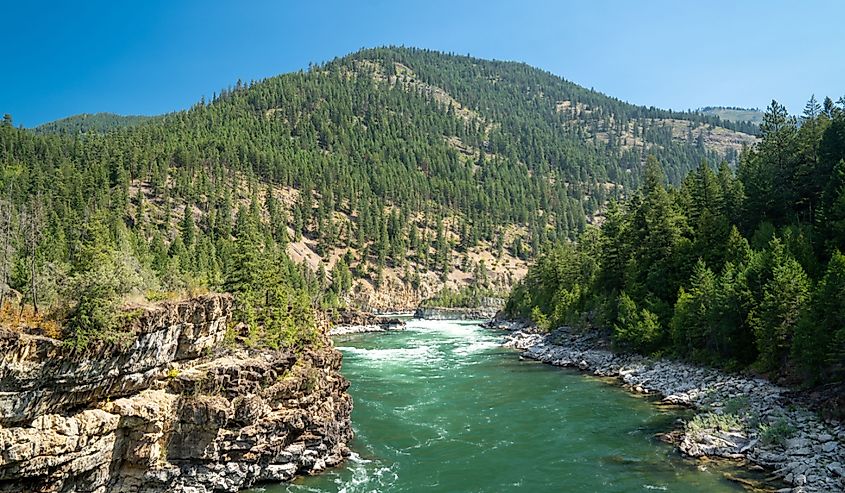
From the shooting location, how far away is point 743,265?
4544cm

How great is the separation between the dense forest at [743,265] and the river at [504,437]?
8940mm

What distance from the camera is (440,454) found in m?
30.1

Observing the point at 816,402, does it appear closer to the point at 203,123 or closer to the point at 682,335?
Result: the point at 682,335

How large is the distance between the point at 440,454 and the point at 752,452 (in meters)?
15.3

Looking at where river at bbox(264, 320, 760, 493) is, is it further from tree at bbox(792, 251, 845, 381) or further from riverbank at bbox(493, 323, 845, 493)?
tree at bbox(792, 251, 845, 381)

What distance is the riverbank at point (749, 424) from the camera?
2378cm

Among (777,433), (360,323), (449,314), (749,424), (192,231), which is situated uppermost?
(192,231)

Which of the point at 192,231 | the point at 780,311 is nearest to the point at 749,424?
the point at 780,311

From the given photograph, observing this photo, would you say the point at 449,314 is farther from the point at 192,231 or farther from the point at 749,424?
the point at 749,424

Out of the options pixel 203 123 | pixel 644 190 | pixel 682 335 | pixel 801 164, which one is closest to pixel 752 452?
pixel 682 335

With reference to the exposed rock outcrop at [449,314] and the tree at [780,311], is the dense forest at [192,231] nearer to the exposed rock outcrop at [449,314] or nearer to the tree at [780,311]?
the exposed rock outcrop at [449,314]

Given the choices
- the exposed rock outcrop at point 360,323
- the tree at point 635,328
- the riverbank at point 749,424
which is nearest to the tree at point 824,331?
the riverbank at point 749,424

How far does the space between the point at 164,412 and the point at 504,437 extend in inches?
751

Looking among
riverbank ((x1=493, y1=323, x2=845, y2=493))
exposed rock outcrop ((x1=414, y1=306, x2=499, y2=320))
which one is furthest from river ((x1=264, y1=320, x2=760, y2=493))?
exposed rock outcrop ((x1=414, y1=306, x2=499, y2=320))
